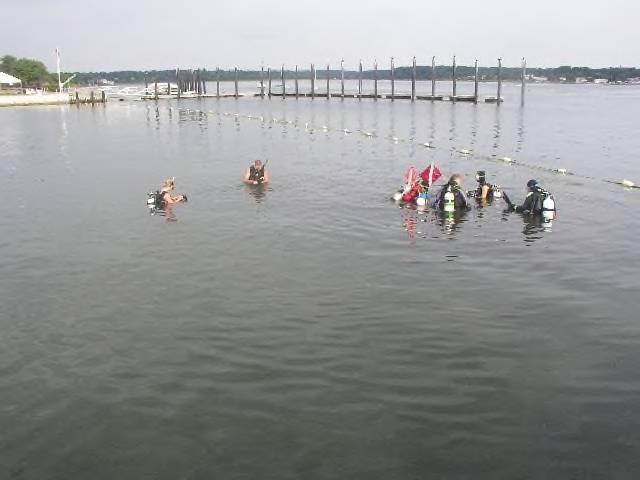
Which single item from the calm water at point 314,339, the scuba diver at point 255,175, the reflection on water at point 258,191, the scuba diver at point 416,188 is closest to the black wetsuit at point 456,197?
the calm water at point 314,339

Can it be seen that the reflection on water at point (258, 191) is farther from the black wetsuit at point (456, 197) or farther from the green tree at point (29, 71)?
the green tree at point (29, 71)

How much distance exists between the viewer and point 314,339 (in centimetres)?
1405

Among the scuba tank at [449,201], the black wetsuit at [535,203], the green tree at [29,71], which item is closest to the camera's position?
the black wetsuit at [535,203]

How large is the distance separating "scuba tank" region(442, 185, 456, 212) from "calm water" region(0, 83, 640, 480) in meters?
1.05

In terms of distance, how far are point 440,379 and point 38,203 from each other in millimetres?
24098

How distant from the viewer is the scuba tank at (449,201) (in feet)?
86.8

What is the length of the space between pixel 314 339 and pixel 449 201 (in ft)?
46.3

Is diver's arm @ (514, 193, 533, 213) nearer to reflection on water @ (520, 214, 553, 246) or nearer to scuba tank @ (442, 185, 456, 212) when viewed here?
reflection on water @ (520, 214, 553, 246)

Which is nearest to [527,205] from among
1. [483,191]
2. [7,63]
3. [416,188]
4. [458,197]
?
[483,191]

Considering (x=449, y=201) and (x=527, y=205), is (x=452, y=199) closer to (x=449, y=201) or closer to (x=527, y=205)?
(x=449, y=201)

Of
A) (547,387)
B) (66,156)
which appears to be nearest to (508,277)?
(547,387)

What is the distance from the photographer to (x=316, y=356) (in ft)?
43.3

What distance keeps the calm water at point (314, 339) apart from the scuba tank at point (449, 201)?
1054mm

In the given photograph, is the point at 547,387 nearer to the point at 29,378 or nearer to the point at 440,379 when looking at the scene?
the point at 440,379
